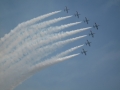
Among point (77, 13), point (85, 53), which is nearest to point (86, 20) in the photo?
point (77, 13)

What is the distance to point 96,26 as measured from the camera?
88188 millimetres

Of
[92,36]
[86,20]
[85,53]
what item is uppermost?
[86,20]

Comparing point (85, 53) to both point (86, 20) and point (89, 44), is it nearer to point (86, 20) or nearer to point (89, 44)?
point (89, 44)

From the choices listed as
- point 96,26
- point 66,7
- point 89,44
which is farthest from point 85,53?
point 66,7

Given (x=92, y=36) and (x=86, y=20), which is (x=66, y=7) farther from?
(x=92, y=36)

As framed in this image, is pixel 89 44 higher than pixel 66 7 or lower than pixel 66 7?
lower

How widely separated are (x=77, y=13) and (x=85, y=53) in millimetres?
16456

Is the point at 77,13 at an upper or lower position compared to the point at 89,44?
upper

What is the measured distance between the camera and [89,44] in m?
90.2

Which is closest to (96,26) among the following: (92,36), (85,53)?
(92,36)

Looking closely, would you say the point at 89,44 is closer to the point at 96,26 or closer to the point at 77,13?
the point at 96,26

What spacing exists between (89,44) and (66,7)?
686 inches

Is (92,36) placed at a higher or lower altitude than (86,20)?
lower

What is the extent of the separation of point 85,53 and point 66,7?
19.5m
